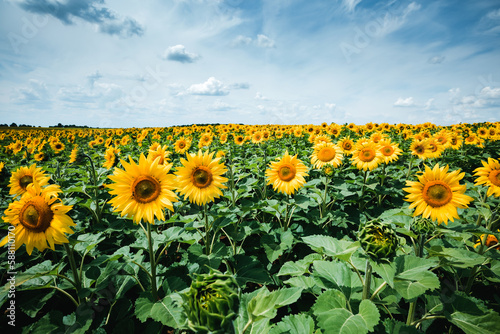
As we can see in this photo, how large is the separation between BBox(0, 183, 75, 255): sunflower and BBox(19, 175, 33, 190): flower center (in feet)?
5.45

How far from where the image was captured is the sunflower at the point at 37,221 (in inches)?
81.4

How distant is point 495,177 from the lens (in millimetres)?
3293

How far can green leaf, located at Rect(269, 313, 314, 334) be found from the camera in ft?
5.69

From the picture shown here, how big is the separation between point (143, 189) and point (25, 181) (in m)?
2.54

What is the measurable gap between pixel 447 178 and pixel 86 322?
4.04 meters

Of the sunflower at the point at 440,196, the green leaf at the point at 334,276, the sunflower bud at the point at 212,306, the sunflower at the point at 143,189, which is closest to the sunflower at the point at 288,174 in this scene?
the sunflower at the point at 440,196

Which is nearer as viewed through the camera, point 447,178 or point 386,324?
point 386,324

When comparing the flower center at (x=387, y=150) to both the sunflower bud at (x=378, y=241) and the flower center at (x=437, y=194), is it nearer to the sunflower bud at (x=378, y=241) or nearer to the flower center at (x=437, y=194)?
the flower center at (x=437, y=194)

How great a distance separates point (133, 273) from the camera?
2.62 metres

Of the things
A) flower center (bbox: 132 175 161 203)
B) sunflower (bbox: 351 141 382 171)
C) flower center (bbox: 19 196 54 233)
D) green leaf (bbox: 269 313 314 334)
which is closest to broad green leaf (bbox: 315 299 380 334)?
green leaf (bbox: 269 313 314 334)

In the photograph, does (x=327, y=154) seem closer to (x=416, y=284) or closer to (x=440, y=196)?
(x=440, y=196)

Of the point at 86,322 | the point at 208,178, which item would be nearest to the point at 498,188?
the point at 208,178

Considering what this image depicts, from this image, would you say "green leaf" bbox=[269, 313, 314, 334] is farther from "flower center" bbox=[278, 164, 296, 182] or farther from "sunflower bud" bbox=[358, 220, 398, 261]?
"flower center" bbox=[278, 164, 296, 182]

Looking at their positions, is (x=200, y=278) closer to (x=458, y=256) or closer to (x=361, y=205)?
(x=458, y=256)
